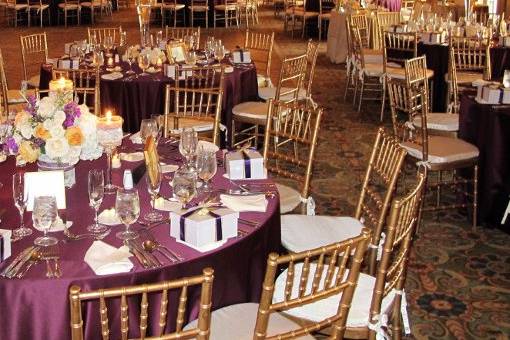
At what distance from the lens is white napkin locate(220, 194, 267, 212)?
3.07m

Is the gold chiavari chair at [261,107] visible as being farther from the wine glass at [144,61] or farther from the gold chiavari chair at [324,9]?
the gold chiavari chair at [324,9]

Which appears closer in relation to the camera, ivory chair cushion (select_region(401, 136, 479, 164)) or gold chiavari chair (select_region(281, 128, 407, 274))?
gold chiavari chair (select_region(281, 128, 407, 274))

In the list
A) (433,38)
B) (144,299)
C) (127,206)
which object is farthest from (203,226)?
(433,38)

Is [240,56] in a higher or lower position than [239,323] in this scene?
higher

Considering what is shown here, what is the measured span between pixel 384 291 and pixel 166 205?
951mm

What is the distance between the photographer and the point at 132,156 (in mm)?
3746

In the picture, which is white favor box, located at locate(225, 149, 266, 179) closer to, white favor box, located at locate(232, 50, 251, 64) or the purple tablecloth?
the purple tablecloth

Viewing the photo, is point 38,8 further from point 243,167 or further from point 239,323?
point 239,323

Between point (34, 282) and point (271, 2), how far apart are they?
1954cm

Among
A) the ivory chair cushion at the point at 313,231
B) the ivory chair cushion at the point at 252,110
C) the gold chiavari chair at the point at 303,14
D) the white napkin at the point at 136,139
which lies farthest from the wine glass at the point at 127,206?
the gold chiavari chair at the point at 303,14

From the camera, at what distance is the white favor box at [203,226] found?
269 centimetres

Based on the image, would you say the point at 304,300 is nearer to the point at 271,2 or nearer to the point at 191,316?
the point at 191,316

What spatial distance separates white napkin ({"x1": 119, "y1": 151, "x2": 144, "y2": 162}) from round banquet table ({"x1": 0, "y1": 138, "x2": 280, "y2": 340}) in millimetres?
491

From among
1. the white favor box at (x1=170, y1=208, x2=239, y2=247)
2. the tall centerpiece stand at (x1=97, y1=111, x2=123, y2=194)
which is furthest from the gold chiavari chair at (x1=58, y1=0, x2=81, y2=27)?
the white favor box at (x1=170, y1=208, x2=239, y2=247)
